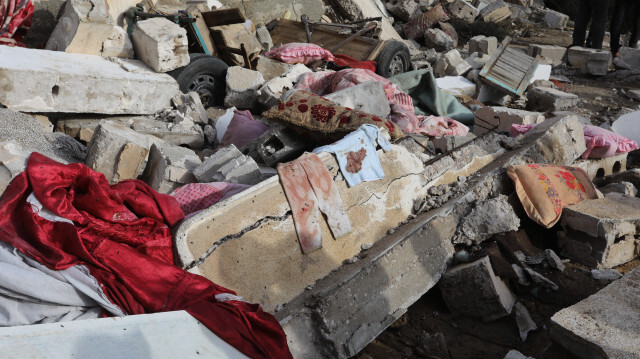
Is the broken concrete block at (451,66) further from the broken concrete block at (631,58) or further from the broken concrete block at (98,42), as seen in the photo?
the broken concrete block at (98,42)

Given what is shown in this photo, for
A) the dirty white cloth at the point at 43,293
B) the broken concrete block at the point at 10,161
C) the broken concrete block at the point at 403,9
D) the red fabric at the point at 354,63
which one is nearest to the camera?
the dirty white cloth at the point at 43,293

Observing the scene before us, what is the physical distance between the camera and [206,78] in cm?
677

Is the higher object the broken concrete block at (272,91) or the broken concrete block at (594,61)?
the broken concrete block at (272,91)

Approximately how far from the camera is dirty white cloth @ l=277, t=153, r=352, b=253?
3.77 metres

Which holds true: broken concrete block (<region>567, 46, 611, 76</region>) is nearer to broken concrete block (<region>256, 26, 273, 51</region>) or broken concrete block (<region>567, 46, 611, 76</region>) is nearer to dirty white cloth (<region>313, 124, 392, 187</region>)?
broken concrete block (<region>256, 26, 273, 51</region>)

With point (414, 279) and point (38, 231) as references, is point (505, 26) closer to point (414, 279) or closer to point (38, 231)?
point (414, 279)

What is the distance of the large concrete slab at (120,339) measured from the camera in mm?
2336

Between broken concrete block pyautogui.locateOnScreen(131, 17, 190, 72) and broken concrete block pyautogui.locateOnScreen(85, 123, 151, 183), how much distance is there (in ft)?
5.64

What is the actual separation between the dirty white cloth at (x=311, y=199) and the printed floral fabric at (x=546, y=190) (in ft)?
4.99

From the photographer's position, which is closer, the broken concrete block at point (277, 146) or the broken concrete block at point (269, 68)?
the broken concrete block at point (277, 146)

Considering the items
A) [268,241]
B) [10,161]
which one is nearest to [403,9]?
[268,241]

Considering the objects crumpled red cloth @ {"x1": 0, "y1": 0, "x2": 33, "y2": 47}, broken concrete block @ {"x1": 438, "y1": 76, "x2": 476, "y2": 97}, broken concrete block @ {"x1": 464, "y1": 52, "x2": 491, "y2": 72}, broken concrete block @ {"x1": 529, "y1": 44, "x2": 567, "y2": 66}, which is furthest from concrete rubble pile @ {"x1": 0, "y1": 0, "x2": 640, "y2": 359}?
broken concrete block @ {"x1": 529, "y1": 44, "x2": 567, "y2": 66}

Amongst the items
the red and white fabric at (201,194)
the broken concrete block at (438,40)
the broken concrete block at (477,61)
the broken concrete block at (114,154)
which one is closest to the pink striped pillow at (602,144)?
the broken concrete block at (477,61)

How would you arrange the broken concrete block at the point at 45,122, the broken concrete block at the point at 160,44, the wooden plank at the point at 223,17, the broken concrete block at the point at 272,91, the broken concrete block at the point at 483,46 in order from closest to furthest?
the broken concrete block at the point at 45,122, the broken concrete block at the point at 160,44, the broken concrete block at the point at 272,91, the wooden plank at the point at 223,17, the broken concrete block at the point at 483,46
